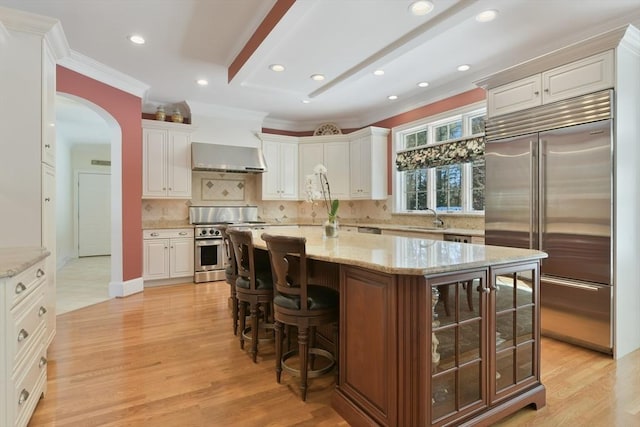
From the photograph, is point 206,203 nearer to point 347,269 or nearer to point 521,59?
point 347,269

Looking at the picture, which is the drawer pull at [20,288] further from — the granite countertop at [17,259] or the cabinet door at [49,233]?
the cabinet door at [49,233]

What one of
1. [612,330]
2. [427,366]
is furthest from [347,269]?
[612,330]

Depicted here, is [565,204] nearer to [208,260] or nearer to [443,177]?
[443,177]

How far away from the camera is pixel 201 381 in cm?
236

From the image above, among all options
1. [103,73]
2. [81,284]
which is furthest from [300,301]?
[81,284]

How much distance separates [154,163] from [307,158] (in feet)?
8.47

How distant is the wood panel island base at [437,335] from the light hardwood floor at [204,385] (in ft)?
0.77

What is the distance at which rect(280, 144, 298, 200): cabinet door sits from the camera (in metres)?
6.32

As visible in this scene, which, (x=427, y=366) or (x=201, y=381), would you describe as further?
(x=201, y=381)

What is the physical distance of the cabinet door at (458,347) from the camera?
5.57ft

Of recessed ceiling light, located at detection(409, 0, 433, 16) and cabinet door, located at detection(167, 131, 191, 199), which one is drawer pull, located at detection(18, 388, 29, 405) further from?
cabinet door, located at detection(167, 131, 191, 199)

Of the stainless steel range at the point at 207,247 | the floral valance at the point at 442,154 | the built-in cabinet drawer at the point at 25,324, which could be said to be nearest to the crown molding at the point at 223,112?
the stainless steel range at the point at 207,247

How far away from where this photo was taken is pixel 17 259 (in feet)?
6.11

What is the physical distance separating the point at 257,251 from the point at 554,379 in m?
2.63
